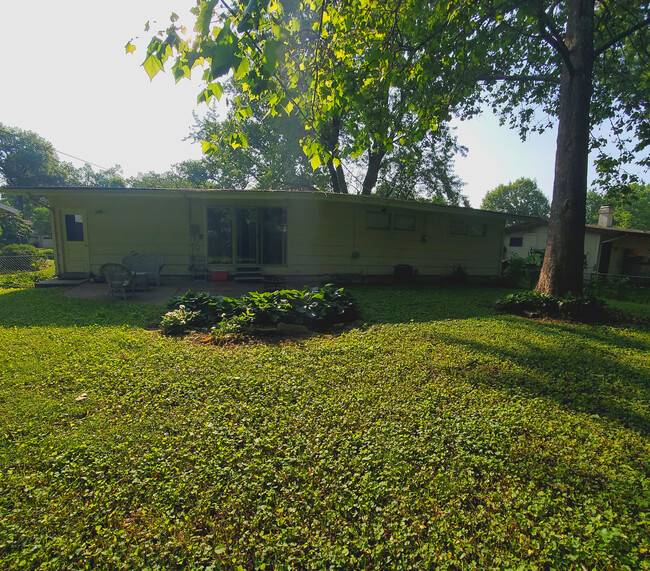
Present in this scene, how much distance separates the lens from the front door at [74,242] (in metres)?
9.91

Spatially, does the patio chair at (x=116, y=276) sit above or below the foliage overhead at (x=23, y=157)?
below

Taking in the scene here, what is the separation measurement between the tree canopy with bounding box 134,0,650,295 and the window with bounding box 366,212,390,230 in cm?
452

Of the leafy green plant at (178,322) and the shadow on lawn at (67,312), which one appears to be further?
the shadow on lawn at (67,312)

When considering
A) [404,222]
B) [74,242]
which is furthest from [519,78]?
[74,242]

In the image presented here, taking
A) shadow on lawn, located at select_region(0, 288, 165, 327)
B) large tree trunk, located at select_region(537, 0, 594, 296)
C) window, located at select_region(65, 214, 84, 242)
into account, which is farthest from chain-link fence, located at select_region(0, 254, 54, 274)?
large tree trunk, located at select_region(537, 0, 594, 296)

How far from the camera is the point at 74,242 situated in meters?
10.0

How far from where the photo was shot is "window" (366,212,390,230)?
37.2 feet

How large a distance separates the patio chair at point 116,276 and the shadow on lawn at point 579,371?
7056mm

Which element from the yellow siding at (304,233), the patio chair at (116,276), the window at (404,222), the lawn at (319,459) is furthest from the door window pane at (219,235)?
the lawn at (319,459)

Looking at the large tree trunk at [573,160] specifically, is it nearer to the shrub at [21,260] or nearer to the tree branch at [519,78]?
the tree branch at [519,78]

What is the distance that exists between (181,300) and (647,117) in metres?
14.2

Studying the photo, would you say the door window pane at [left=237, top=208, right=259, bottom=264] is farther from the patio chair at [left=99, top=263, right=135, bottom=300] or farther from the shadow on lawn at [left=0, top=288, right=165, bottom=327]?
the shadow on lawn at [left=0, top=288, right=165, bottom=327]

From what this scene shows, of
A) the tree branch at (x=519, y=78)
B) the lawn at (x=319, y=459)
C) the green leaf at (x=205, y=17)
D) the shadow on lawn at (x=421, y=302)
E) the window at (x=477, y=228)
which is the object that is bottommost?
the lawn at (x=319, y=459)

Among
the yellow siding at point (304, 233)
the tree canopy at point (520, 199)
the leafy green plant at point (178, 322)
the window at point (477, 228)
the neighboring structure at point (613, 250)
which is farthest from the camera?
the tree canopy at point (520, 199)
